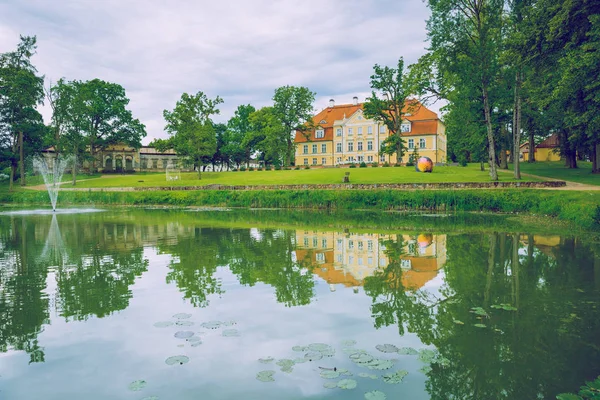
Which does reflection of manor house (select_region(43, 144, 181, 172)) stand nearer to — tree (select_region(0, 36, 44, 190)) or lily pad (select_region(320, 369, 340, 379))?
tree (select_region(0, 36, 44, 190))

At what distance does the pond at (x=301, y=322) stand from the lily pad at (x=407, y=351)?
0.08 feet

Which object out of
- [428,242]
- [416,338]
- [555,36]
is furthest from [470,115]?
[416,338]

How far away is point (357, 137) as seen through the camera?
70.8 metres

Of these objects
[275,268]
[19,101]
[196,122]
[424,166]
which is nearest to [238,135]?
[196,122]

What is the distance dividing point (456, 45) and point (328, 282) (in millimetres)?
26624

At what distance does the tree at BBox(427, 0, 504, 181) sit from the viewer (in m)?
29.2

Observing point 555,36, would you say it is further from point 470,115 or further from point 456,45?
point 470,115

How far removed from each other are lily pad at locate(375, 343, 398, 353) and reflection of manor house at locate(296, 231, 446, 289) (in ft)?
10.2

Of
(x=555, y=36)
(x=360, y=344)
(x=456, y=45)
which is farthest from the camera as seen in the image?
(x=456, y=45)

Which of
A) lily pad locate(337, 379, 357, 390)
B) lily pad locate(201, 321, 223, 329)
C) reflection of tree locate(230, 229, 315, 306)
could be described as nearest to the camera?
lily pad locate(337, 379, 357, 390)

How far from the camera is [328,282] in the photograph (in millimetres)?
9047

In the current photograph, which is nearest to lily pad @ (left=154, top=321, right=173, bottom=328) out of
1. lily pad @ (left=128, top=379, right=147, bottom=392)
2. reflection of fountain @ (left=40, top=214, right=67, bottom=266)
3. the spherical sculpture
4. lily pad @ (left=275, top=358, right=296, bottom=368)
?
lily pad @ (left=128, top=379, right=147, bottom=392)

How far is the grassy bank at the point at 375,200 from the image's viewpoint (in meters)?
20.2

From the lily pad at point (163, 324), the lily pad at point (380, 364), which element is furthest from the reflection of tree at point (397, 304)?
the lily pad at point (163, 324)
